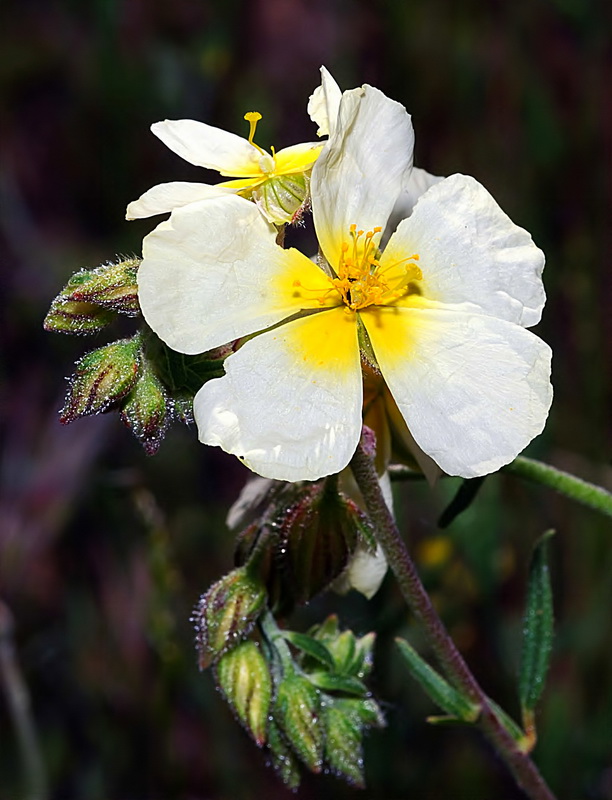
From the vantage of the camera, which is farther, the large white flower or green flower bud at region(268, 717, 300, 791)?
green flower bud at region(268, 717, 300, 791)

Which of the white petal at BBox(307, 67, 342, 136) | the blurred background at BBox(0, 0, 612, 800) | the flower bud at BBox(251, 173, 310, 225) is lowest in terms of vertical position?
the blurred background at BBox(0, 0, 612, 800)

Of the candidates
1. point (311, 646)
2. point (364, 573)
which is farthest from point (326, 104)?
point (311, 646)

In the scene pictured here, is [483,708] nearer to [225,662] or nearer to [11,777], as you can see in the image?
[225,662]

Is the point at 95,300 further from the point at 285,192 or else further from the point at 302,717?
the point at 302,717

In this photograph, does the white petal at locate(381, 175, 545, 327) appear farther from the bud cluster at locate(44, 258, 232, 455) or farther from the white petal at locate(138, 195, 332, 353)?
the bud cluster at locate(44, 258, 232, 455)

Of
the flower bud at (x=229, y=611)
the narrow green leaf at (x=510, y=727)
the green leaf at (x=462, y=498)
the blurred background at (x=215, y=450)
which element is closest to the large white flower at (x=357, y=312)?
the green leaf at (x=462, y=498)

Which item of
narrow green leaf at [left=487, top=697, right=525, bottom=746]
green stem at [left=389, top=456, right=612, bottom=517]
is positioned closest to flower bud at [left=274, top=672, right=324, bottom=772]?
narrow green leaf at [left=487, top=697, right=525, bottom=746]

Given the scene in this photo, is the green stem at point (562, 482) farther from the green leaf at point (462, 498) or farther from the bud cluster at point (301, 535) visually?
the bud cluster at point (301, 535)
